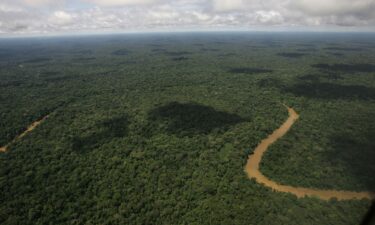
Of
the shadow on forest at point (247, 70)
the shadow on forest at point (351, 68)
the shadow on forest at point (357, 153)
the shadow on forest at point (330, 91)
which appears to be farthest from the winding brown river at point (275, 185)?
the shadow on forest at point (351, 68)

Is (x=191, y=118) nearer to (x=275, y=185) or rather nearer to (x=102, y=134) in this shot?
(x=102, y=134)

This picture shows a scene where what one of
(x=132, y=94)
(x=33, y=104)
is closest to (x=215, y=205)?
(x=132, y=94)

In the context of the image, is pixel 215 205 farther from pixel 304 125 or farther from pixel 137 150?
pixel 304 125

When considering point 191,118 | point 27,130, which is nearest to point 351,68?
point 191,118

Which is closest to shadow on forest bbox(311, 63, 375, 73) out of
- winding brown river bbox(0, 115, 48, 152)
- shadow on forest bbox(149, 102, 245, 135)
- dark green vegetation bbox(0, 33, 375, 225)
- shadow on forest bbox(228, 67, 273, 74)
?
shadow on forest bbox(228, 67, 273, 74)

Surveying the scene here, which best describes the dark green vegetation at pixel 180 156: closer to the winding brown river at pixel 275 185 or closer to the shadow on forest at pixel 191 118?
the shadow on forest at pixel 191 118

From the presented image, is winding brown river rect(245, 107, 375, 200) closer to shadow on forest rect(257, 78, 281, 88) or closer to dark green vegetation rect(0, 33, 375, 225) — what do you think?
dark green vegetation rect(0, 33, 375, 225)
